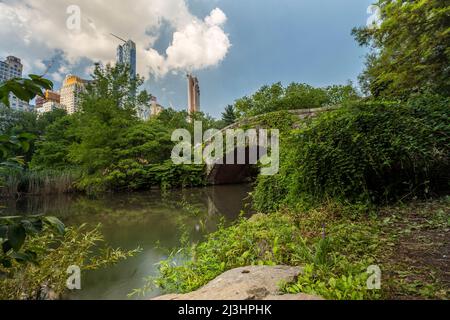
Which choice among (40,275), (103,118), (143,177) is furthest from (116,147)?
(40,275)

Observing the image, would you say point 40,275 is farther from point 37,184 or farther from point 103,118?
point 103,118

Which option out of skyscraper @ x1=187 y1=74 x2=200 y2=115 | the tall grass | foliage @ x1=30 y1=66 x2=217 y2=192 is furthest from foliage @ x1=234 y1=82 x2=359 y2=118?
the tall grass

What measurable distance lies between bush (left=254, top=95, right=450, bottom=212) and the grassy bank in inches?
10.4

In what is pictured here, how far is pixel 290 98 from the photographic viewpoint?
1002 cm

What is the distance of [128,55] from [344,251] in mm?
13463

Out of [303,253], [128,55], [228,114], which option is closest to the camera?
[303,253]

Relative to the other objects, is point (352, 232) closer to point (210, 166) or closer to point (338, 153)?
point (338, 153)

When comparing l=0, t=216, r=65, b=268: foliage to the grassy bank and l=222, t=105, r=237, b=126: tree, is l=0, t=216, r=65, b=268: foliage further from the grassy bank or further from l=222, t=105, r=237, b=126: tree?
l=222, t=105, r=237, b=126: tree

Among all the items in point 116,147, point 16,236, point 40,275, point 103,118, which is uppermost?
point 103,118

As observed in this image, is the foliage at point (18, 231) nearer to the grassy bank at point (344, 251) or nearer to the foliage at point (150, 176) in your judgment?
the grassy bank at point (344, 251)

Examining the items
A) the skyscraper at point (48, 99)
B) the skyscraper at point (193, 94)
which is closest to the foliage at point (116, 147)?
the skyscraper at point (48, 99)

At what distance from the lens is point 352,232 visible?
198 centimetres
